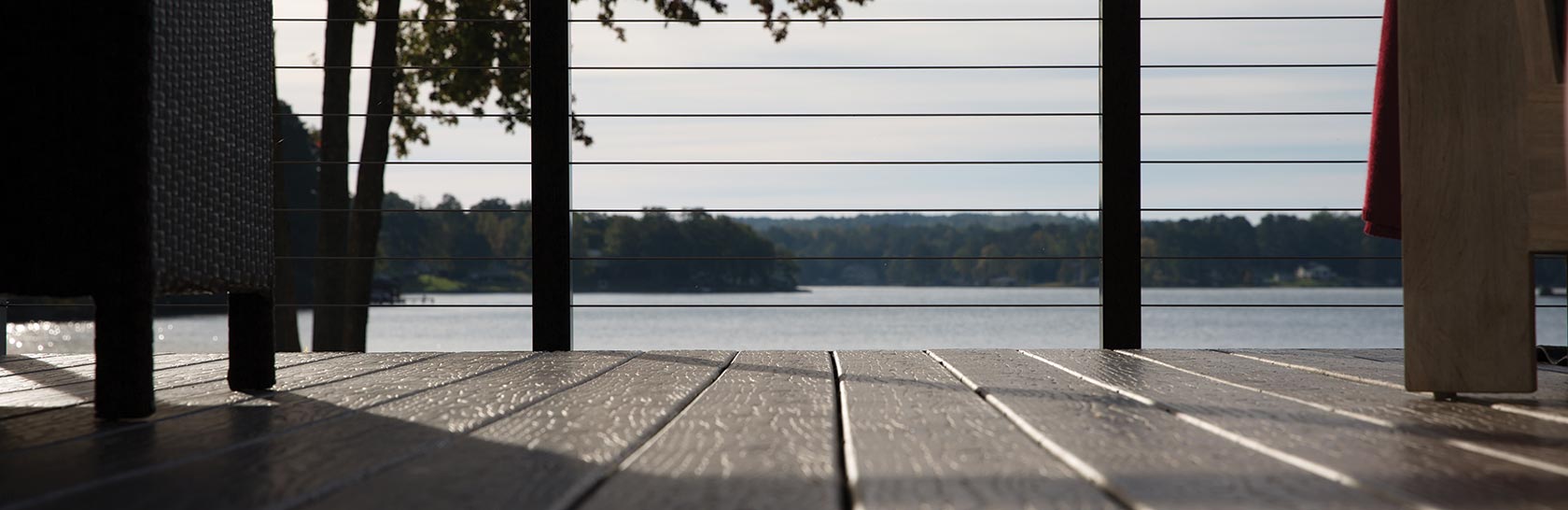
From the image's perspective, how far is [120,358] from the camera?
1.11 m

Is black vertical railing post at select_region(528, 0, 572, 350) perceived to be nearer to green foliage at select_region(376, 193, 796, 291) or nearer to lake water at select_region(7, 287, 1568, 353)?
green foliage at select_region(376, 193, 796, 291)

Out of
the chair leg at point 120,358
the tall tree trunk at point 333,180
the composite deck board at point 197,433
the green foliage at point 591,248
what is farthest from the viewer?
the green foliage at point 591,248

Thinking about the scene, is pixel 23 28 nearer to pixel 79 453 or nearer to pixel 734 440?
pixel 79 453

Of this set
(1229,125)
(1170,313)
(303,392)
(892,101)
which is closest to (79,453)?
(303,392)

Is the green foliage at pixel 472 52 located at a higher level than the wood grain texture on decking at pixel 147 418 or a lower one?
higher

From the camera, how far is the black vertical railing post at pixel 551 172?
2172mm

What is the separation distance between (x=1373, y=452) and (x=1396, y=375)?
77cm

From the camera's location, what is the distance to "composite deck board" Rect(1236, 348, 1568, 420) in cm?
122

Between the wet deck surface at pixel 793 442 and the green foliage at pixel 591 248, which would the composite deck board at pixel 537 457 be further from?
the green foliage at pixel 591 248

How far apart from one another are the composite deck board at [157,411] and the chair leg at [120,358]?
16 millimetres

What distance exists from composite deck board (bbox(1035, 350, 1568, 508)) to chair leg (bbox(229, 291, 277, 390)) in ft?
3.57

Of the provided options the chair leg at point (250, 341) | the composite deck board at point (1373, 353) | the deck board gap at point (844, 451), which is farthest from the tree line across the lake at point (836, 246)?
the deck board gap at point (844, 451)

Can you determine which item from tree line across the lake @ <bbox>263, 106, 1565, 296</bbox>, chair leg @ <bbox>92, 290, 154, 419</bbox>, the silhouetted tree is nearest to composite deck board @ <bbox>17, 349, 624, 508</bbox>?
chair leg @ <bbox>92, 290, 154, 419</bbox>

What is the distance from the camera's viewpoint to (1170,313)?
77.9 ft
